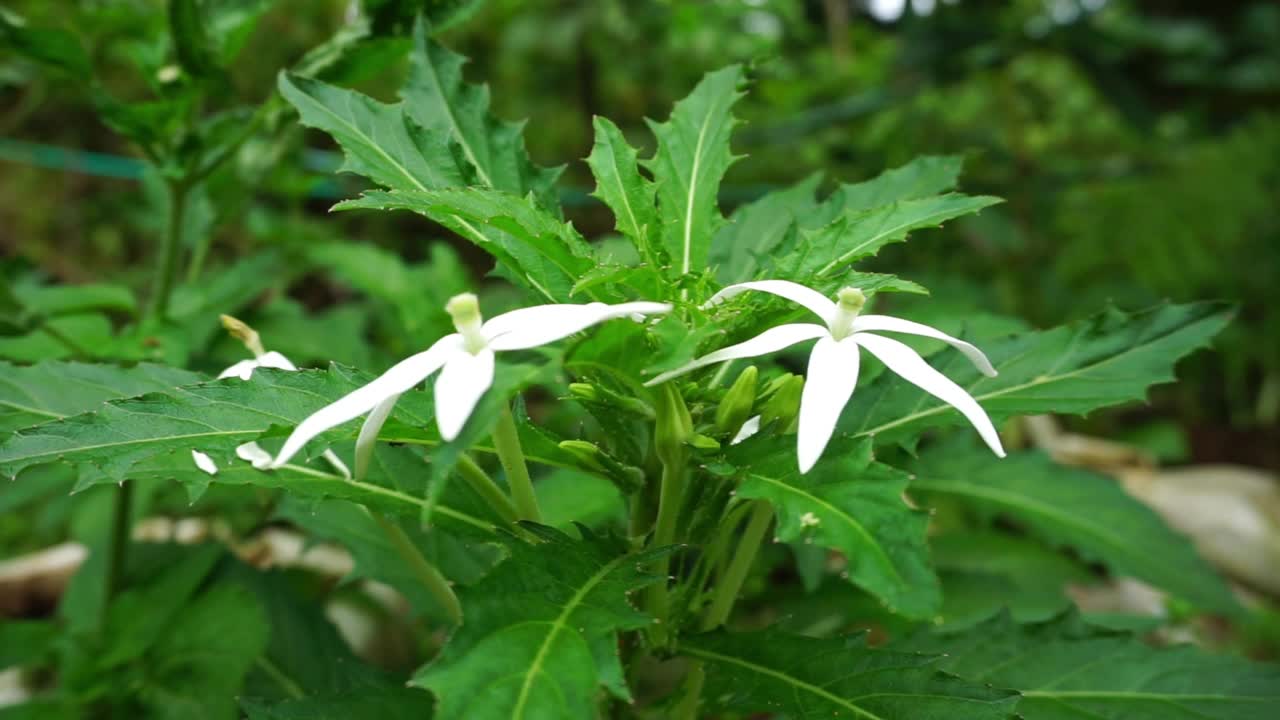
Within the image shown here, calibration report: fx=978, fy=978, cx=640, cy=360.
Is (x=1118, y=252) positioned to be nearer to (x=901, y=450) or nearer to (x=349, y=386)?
(x=901, y=450)

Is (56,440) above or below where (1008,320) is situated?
above

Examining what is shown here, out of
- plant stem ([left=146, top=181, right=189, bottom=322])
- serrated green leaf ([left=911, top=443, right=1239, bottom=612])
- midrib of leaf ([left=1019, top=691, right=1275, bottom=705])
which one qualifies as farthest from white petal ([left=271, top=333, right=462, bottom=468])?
plant stem ([left=146, top=181, right=189, bottom=322])

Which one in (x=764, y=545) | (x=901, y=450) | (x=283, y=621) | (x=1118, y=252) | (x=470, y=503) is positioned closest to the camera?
(x=470, y=503)

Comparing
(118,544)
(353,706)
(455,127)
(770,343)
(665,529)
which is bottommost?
(118,544)

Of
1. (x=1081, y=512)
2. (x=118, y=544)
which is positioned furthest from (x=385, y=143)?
(x=1081, y=512)

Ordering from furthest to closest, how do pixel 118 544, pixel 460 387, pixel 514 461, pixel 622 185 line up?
pixel 118 544, pixel 622 185, pixel 514 461, pixel 460 387

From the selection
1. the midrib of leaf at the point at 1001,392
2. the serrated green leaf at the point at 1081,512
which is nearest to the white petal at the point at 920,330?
the midrib of leaf at the point at 1001,392

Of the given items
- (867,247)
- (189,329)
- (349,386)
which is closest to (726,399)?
(867,247)

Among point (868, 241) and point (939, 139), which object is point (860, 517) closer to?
point (868, 241)
